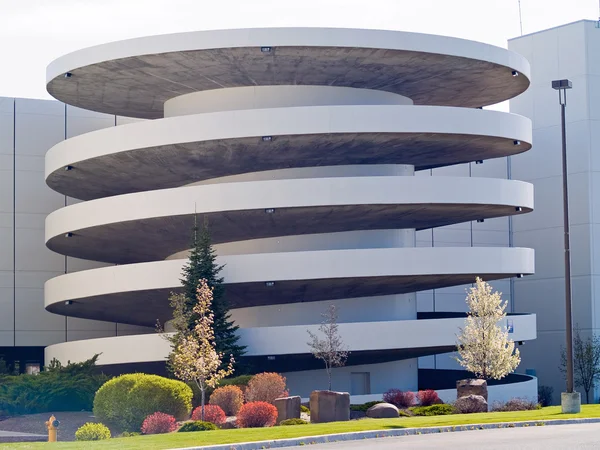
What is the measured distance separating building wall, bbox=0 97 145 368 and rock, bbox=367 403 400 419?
81.8 ft

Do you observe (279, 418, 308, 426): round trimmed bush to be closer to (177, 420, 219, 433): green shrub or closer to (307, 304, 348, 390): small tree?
(177, 420, 219, 433): green shrub

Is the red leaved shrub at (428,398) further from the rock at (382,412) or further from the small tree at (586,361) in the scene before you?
the small tree at (586,361)

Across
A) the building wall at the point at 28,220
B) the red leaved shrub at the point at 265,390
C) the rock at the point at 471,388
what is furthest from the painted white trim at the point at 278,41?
the building wall at the point at 28,220

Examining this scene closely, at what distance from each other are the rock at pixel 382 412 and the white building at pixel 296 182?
6251 millimetres

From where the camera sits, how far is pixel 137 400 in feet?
113

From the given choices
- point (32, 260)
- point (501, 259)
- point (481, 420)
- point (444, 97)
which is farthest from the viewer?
point (32, 260)

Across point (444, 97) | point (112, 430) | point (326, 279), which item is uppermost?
point (444, 97)

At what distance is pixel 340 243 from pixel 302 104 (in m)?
5.86

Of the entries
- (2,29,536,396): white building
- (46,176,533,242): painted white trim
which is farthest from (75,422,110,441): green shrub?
(46,176,533,242): painted white trim

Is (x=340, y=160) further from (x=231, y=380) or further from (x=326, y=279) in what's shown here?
(x=231, y=380)

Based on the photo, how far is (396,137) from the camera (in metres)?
43.7

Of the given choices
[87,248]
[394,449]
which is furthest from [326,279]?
[394,449]

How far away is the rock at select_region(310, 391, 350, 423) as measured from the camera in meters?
33.8

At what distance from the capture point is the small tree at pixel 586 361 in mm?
57344
